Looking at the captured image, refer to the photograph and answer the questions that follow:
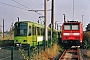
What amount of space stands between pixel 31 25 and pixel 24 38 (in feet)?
5.68

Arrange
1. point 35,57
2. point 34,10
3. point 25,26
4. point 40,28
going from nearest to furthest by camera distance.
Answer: point 35,57, point 25,26, point 40,28, point 34,10

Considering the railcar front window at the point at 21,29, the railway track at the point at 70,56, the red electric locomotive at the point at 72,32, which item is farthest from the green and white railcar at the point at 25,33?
the red electric locomotive at the point at 72,32

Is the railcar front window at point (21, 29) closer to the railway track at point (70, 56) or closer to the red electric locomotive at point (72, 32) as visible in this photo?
the railway track at point (70, 56)

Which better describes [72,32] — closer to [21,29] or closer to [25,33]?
[25,33]

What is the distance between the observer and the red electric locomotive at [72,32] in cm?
3578

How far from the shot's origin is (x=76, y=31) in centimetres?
3594

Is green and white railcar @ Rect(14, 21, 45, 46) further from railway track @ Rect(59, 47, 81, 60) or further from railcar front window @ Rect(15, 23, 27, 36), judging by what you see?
railway track @ Rect(59, 47, 81, 60)

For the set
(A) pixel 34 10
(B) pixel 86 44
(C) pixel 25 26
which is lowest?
(B) pixel 86 44

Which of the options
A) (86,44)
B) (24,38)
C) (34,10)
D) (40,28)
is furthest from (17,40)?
(86,44)

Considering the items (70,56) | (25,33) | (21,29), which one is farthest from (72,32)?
(70,56)

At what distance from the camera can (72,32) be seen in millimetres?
36125

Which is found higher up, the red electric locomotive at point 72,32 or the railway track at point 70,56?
the red electric locomotive at point 72,32

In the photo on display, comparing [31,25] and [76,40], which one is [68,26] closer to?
[76,40]

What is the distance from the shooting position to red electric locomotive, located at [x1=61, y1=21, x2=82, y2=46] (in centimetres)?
3578
